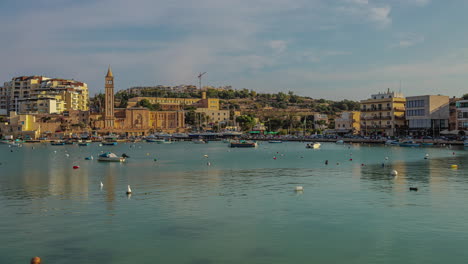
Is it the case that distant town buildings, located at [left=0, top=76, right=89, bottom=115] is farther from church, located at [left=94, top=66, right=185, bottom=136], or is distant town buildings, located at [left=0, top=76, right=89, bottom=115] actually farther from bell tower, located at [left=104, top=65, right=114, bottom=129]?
church, located at [left=94, top=66, right=185, bottom=136]

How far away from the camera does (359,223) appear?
2206 cm

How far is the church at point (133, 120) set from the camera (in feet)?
574

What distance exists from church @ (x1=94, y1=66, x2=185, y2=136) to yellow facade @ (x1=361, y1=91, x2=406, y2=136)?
89054mm

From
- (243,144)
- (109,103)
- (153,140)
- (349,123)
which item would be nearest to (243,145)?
(243,144)

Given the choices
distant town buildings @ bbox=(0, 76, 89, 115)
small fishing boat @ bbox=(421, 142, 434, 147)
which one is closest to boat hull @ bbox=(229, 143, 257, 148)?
small fishing boat @ bbox=(421, 142, 434, 147)

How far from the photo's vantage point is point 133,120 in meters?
180

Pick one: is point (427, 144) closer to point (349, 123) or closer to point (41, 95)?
point (349, 123)

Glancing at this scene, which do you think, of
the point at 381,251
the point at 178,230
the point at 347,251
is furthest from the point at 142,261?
the point at 381,251

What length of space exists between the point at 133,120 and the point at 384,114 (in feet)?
334

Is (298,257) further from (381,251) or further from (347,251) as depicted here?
(381,251)

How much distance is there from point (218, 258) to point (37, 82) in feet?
597

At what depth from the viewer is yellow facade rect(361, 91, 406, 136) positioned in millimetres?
111375

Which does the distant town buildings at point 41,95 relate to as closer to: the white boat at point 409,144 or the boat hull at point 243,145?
the boat hull at point 243,145

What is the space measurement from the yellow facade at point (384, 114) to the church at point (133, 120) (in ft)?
292
